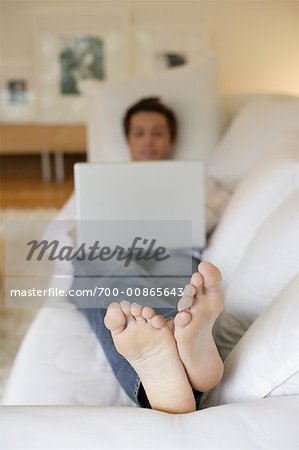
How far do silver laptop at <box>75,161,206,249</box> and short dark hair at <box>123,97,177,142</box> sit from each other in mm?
726

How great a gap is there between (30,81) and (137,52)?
3.19ft

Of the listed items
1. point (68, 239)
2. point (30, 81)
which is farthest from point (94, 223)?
point (30, 81)

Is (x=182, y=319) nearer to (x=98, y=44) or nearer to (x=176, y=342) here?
(x=176, y=342)

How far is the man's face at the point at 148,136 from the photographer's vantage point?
1.94 m

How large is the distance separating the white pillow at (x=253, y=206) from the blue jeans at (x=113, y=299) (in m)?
0.23

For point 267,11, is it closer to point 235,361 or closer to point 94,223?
point 94,223

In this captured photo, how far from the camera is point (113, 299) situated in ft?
2.96

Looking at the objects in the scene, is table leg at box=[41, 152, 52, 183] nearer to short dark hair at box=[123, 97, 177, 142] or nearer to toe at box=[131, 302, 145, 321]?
short dark hair at box=[123, 97, 177, 142]

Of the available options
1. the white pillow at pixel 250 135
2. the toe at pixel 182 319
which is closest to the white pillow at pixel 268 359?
the toe at pixel 182 319

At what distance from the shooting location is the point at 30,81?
16.4ft

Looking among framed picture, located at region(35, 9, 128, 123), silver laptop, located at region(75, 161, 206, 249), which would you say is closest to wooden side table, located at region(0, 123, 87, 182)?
framed picture, located at region(35, 9, 128, 123)

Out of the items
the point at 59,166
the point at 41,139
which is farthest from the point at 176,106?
the point at 59,166

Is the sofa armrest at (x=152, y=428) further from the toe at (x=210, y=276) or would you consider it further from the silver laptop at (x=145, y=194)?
the silver laptop at (x=145, y=194)

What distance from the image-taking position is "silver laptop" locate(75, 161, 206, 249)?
1.20 meters
